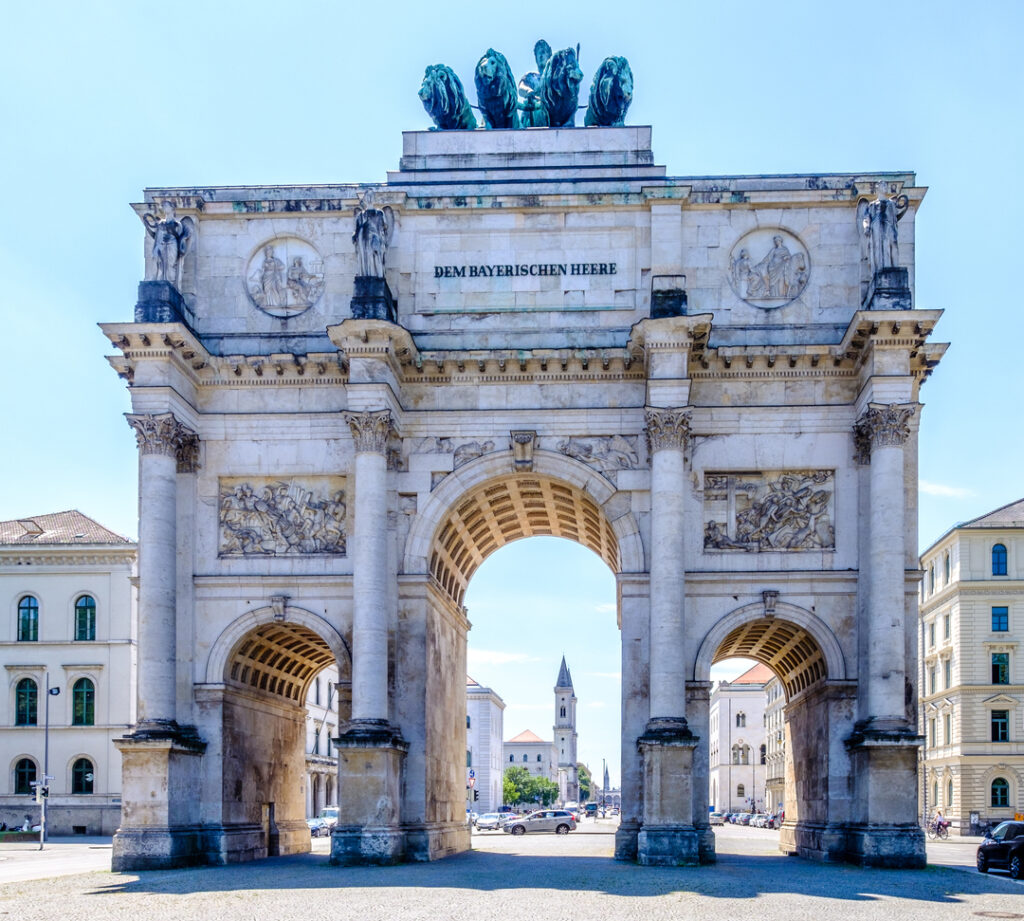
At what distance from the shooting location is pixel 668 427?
29.6 meters

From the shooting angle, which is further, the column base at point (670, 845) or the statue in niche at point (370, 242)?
the statue in niche at point (370, 242)

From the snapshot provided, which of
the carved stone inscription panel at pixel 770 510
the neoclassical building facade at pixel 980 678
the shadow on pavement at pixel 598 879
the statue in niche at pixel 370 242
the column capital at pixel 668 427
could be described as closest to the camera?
the shadow on pavement at pixel 598 879

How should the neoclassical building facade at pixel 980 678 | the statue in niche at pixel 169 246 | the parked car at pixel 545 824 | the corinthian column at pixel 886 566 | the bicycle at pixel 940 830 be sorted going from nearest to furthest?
1. the corinthian column at pixel 886 566
2. the statue in niche at pixel 169 246
3. the parked car at pixel 545 824
4. the bicycle at pixel 940 830
5. the neoclassical building facade at pixel 980 678

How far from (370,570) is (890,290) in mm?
13191

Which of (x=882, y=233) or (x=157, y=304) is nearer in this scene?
(x=882, y=233)

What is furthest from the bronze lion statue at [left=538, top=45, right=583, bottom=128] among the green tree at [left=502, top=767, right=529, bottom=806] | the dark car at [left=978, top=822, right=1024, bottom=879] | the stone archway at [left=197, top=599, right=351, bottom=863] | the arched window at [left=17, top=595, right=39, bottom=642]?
the green tree at [left=502, top=767, right=529, bottom=806]

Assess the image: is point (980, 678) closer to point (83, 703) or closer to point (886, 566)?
point (886, 566)

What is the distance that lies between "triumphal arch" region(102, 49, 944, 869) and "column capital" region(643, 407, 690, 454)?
91mm

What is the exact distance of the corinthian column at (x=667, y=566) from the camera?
2881cm

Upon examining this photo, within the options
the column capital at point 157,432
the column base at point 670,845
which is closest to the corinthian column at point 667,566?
the column base at point 670,845

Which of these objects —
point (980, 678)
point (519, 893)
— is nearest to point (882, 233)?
point (519, 893)

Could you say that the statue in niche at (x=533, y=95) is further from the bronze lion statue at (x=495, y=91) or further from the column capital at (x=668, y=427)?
the column capital at (x=668, y=427)

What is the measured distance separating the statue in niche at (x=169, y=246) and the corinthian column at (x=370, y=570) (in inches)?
227

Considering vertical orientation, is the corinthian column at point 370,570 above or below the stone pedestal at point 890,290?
below
